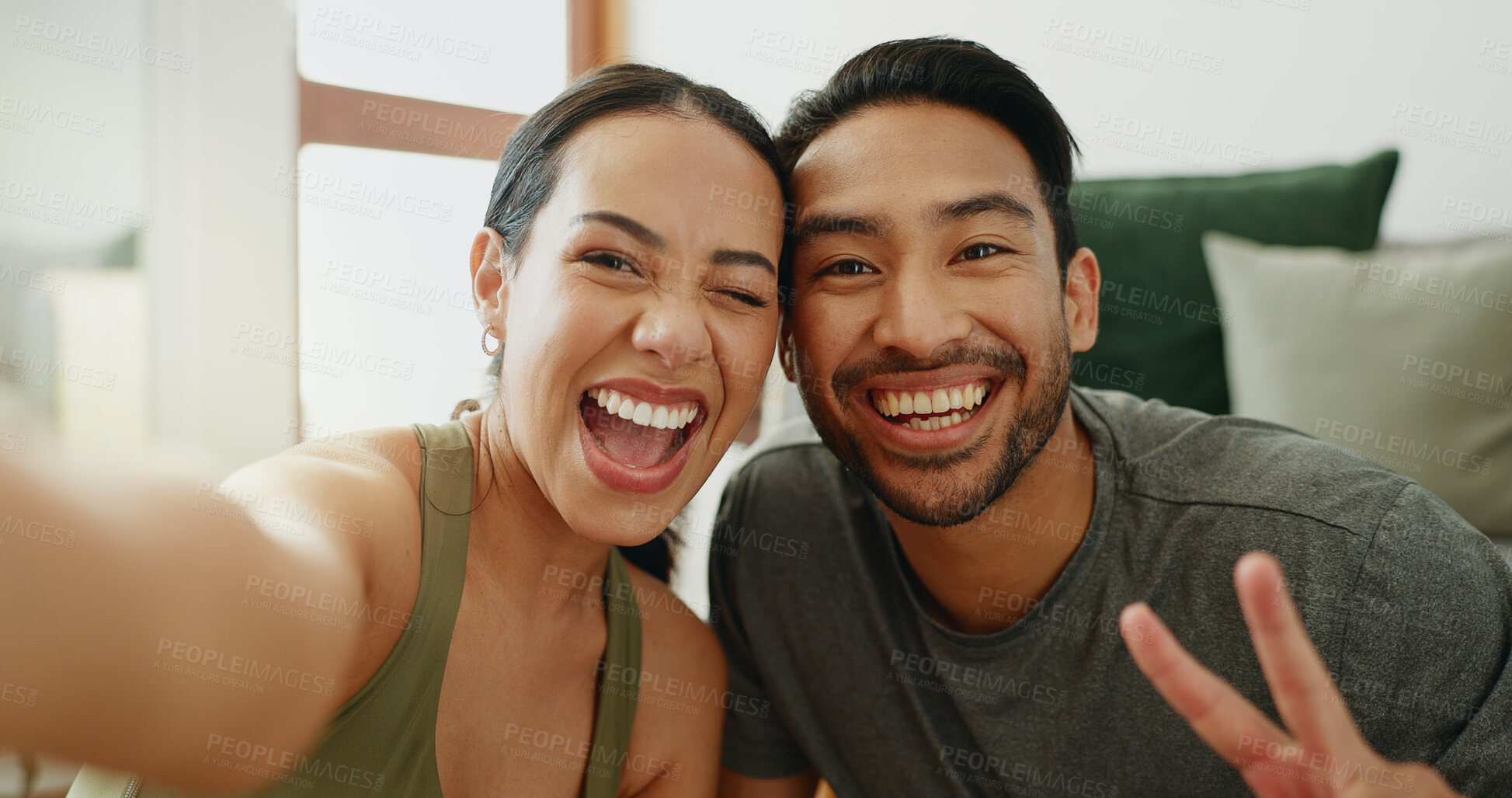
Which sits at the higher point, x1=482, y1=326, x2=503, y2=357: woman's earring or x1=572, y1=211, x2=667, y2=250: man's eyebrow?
x1=572, y1=211, x2=667, y2=250: man's eyebrow

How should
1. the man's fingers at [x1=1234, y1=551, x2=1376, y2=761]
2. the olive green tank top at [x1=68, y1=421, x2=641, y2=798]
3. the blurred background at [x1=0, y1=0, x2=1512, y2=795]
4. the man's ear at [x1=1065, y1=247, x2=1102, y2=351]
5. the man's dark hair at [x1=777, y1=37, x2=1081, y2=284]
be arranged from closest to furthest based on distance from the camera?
the man's fingers at [x1=1234, y1=551, x2=1376, y2=761]
the olive green tank top at [x1=68, y1=421, x2=641, y2=798]
the man's dark hair at [x1=777, y1=37, x2=1081, y2=284]
the man's ear at [x1=1065, y1=247, x2=1102, y2=351]
the blurred background at [x1=0, y1=0, x2=1512, y2=795]

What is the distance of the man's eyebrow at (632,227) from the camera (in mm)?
1089

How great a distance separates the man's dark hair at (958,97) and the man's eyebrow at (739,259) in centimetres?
29

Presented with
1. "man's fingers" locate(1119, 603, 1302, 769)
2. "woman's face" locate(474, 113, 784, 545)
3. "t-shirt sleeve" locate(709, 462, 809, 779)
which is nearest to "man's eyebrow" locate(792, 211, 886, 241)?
"woman's face" locate(474, 113, 784, 545)

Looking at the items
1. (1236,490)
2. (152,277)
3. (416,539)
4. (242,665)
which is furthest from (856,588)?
(152,277)

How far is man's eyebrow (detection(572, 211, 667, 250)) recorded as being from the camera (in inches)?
42.9

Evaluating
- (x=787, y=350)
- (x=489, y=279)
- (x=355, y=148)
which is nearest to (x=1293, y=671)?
(x=787, y=350)

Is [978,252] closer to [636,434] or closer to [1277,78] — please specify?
[636,434]

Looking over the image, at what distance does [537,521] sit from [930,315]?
579mm

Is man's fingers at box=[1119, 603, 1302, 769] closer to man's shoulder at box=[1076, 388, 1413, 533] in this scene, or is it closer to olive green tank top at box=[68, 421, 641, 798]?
man's shoulder at box=[1076, 388, 1413, 533]

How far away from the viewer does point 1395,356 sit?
5.63ft

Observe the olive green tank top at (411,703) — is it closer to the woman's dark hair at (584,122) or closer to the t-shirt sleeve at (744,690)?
the woman's dark hair at (584,122)

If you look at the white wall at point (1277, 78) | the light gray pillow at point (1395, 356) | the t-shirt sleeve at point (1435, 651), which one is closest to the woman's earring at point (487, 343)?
the t-shirt sleeve at point (1435, 651)

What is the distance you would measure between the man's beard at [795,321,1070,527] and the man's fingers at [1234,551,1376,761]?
20.7 inches
